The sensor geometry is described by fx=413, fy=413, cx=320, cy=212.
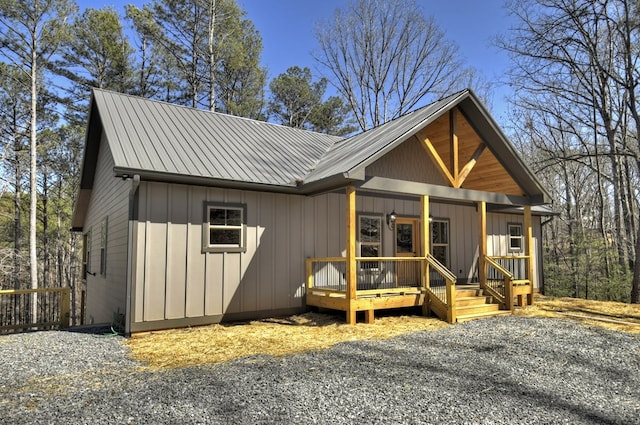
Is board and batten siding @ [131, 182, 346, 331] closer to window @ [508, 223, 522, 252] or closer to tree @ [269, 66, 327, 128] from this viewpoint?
window @ [508, 223, 522, 252]

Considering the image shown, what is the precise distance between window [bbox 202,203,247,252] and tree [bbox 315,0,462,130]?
16.6 m

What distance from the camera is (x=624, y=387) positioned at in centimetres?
454

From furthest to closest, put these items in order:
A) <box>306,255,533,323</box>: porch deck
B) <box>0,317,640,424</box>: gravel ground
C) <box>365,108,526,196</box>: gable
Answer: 1. <box>365,108,526,196</box>: gable
2. <box>306,255,533,323</box>: porch deck
3. <box>0,317,640,424</box>: gravel ground

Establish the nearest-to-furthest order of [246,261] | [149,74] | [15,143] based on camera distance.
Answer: [246,261] → [15,143] → [149,74]

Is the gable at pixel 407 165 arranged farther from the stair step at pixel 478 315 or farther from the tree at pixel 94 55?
the tree at pixel 94 55

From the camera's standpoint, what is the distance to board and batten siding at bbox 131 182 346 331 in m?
7.55

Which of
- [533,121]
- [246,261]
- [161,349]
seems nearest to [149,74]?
[246,261]

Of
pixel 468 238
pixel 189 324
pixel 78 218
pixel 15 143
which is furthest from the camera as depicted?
pixel 15 143

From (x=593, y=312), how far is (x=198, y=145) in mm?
10120

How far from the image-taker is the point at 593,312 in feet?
32.7

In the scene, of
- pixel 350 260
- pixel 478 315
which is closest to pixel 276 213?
pixel 350 260

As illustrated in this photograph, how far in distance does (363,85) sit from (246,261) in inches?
708

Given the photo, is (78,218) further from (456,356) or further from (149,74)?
(456,356)

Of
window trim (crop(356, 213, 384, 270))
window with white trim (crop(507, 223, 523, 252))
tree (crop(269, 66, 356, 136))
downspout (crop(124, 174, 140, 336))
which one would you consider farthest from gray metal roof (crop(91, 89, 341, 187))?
tree (crop(269, 66, 356, 136))
